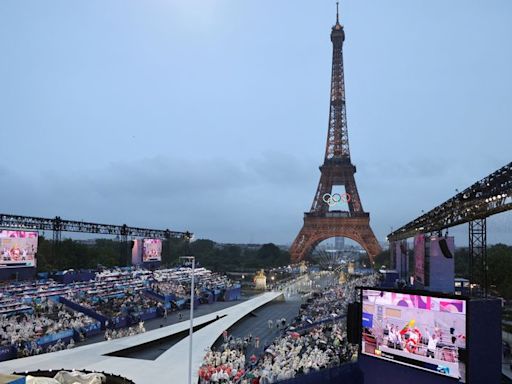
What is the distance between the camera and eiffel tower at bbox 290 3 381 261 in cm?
Result: 7300

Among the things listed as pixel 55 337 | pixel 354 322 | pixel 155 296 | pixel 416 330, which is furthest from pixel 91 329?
pixel 416 330

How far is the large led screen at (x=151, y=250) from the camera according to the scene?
4584 cm

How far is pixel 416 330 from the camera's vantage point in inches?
435

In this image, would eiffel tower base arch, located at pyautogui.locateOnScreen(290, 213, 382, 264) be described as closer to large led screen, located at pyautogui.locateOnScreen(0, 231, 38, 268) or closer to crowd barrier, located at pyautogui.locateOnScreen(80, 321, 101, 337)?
large led screen, located at pyautogui.locateOnScreen(0, 231, 38, 268)

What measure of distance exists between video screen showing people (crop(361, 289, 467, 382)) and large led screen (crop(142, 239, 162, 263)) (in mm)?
36774

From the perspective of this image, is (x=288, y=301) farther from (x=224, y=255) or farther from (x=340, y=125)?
(x=224, y=255)

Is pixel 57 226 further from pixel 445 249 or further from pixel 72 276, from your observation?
pixel 445 249

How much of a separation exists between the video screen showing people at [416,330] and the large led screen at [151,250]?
1448 inches

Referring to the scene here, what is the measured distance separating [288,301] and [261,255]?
61.2 meters

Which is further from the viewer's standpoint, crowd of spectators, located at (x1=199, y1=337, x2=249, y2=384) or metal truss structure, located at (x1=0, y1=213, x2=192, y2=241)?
metal truss structure, located at (x1=0, y1=213, x2=192, y2=241)

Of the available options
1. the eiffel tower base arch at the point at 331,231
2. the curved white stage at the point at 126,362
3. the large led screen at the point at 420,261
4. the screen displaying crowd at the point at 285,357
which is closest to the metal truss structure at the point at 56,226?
the curved white stage at the point at 126,362

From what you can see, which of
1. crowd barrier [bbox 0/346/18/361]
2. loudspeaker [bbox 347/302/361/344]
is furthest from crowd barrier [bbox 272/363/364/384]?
crowd barrier [bbox 0/346/18/361]

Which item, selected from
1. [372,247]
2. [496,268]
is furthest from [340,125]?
[496,268]

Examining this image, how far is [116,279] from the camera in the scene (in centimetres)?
3644
